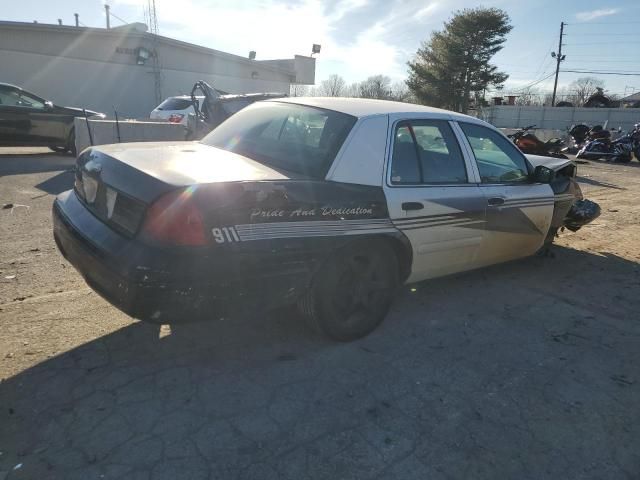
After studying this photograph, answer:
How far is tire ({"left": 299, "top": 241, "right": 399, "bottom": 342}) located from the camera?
3.20m

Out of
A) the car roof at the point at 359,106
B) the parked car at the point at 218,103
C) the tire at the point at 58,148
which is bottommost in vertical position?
the tire at the point at 58,148

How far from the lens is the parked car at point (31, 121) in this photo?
11.1 m

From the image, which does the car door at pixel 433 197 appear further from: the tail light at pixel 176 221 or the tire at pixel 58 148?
the tire at pixel 58 148

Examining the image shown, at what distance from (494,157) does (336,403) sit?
112 inches

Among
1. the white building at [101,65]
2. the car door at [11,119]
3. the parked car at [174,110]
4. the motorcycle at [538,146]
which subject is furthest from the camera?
the white building at [101,65]

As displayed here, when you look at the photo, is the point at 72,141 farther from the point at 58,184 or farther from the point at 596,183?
the point at 596,183

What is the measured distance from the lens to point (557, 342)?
370 cm

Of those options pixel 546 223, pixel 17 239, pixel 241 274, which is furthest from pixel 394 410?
pixel 17 239

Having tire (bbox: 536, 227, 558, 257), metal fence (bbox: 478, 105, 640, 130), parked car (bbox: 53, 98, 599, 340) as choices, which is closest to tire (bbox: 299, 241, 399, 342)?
parked car (bbox: 53, 98, 599, 340)

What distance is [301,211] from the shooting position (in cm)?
291

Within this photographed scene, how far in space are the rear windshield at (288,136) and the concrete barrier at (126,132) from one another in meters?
6.87

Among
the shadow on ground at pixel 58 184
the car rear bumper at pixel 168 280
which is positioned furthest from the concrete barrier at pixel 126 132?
the car rear bumper at pixel 168 280

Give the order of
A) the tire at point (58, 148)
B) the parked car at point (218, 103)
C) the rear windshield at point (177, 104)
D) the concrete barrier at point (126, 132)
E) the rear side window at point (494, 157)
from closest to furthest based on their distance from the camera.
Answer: the rear side window at point (494, 157), the parked car at point (218, 103), the concrete barrier at point (126, 132), the tire at point (58, 148), the rear windshield at point (177, 104)

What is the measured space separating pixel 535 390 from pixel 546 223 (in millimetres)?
2433
